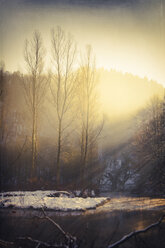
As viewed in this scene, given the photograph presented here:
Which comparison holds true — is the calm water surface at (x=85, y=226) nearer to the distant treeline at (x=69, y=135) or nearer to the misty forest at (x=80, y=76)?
the misty forest at (x=80, y=76)

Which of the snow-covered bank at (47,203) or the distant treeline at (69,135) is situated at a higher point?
the distant treeline at (69,135)

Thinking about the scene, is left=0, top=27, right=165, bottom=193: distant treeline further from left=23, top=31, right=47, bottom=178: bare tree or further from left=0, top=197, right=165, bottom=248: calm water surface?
left=0, top=197, right=165, bottom=248: calm water surface

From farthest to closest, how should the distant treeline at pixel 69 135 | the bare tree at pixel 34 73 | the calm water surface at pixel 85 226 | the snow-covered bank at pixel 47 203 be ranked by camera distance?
the distant treeline at pixel 69 135, the bare tree at pixel 34 73, the snow-covered bank at pixel 47 203, the calm water surface at pixel 85 226

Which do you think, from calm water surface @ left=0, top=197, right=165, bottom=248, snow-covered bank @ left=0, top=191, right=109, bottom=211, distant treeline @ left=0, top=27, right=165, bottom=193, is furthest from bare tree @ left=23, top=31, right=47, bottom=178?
calm water surface @ left=0, top=197, right=165, bottom=248

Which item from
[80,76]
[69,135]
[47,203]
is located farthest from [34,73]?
[69,135]

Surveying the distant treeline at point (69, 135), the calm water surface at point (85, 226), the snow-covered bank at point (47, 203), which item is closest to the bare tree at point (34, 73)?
the distant treeline at point (69, 135)

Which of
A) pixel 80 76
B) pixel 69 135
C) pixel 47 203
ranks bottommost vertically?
pixel 47 203

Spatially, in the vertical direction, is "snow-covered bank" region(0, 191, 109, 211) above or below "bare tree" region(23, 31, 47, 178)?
below

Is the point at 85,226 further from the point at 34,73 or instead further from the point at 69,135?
the point at 69,135

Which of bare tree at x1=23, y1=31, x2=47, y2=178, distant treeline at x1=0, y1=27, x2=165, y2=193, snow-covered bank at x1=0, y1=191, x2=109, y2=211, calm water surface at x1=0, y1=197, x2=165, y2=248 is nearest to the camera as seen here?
calm water surface at x1=0, y1=197, x2=165, y2=248

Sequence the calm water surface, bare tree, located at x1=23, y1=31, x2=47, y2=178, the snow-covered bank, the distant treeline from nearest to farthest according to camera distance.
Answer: the calm water surface, the snow-covered bank, bare tree, located at x1=23, y1=31, x2=47, y2=178, the distant treeline

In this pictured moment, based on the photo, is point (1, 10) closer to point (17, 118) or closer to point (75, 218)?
point (75, 218)

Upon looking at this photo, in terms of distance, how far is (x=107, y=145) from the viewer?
2295 cm

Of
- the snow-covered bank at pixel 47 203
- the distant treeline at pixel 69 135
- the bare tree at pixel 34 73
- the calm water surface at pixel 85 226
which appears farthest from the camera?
the distant treeline at pixel 69 135
